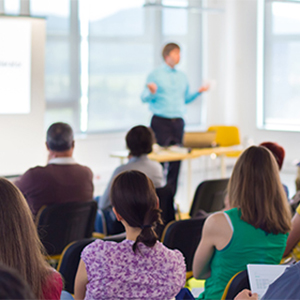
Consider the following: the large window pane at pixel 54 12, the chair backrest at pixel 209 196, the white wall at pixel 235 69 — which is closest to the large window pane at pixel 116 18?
the large window pane at pixel 54 12

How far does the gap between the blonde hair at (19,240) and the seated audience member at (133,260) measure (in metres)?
0.45

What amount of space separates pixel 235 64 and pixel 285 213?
7.01 metres

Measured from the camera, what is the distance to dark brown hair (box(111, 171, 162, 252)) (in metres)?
1.72

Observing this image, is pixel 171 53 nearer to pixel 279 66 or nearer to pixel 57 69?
pixel 57 69

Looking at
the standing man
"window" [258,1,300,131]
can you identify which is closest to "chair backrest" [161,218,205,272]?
the standing man

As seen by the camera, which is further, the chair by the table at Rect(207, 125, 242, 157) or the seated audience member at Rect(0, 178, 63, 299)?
the chair by the table at Rect(207, 125, 242, 157)

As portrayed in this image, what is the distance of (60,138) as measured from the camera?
11.0 ft

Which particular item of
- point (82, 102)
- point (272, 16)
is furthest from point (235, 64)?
point (82, 102)

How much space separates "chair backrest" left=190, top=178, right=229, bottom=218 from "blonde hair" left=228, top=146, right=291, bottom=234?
54.5 inches

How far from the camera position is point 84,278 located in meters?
1.72

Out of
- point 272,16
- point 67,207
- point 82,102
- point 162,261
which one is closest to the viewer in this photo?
point 162,261

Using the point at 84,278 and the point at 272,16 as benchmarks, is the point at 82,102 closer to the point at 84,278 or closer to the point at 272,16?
the point at 272,16

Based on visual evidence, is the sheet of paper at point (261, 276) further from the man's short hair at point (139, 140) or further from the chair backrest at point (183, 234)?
the man's short hair at point (139, 140)

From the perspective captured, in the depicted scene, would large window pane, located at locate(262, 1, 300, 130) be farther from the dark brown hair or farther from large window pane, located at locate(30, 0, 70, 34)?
the dark brown hair
